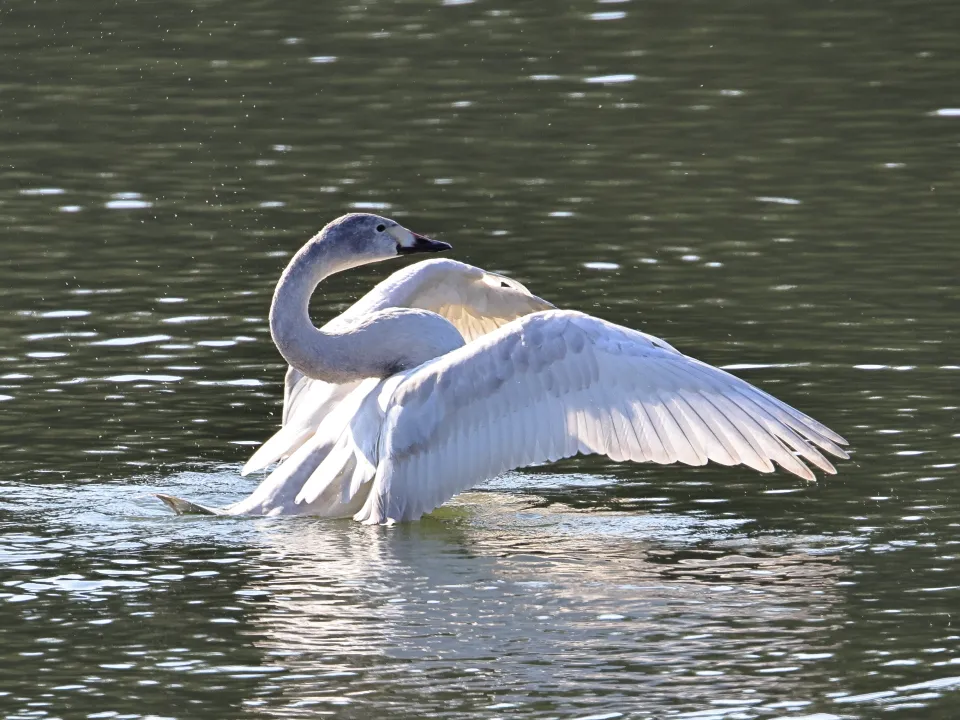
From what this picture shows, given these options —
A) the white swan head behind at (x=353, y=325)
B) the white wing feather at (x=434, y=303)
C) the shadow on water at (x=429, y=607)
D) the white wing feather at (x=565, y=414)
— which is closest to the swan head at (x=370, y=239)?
the white swan head behind at (x=353, y=325)

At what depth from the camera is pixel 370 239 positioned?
1195cm

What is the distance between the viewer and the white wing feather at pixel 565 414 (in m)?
10.7

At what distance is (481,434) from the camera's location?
36.2 ft

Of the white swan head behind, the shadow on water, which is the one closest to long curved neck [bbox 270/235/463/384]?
the white swan head behind

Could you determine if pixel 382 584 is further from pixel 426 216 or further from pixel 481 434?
pixel 426 216

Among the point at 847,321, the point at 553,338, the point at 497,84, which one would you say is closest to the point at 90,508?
the point at 553,338

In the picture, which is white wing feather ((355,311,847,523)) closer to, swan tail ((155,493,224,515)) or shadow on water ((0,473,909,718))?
shadow on water ((0,473,909,718))

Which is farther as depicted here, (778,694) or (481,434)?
(481,434)

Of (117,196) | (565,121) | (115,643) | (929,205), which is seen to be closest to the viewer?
(115,643)

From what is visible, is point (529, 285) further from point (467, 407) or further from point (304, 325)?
point (467, 407)

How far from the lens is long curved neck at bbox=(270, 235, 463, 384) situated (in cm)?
1167

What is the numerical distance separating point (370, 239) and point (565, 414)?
69.7 inches

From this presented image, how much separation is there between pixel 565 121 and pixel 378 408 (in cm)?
1173

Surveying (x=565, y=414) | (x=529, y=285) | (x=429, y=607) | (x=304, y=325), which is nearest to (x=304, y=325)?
(x=304, y=325)
